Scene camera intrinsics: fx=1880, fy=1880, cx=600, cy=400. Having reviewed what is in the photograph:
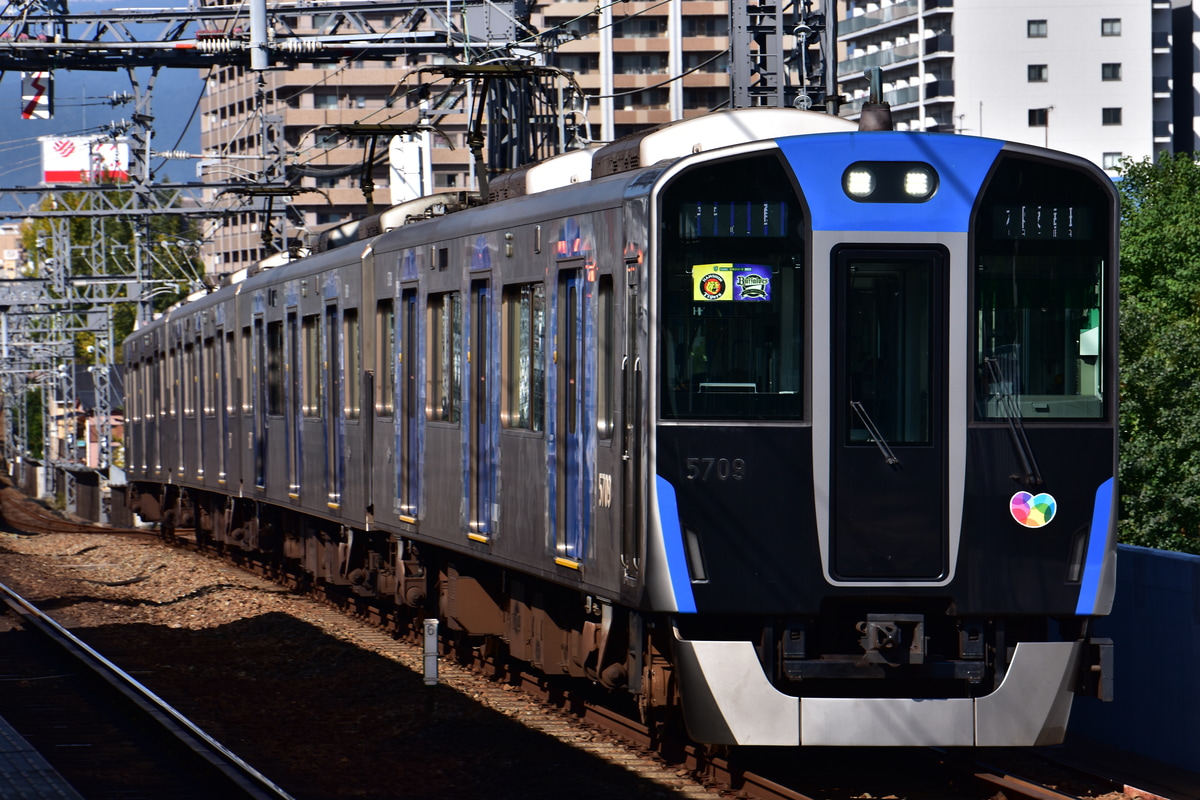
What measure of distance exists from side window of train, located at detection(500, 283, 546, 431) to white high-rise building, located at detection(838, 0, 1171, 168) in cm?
6984

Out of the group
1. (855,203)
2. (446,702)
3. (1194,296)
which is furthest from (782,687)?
(1194,296)

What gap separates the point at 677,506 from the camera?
8016 millimetres

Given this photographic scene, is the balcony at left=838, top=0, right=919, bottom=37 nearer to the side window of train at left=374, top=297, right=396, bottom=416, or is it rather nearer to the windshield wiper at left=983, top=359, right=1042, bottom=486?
the side window of train at left=374, top=297, right=396, bottom=416

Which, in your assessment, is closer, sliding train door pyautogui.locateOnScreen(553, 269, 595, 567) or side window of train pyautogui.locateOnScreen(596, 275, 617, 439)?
side window of train pyautogui.locateOnScreen(596, 275, 617, 439)

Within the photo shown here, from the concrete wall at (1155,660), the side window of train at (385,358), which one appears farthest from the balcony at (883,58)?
the concrete wall at (1155,660)

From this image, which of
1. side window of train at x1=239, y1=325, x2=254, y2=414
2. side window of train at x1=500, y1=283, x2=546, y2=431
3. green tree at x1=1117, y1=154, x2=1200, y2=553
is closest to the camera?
side window of train at x1=500, y1=283, x2=546, y2=431

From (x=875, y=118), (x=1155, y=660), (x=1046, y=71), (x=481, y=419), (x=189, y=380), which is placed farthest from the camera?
(x=1046, y=71)

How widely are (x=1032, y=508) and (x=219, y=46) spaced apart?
16.6m

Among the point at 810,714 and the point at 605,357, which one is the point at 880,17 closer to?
the point at 605,357

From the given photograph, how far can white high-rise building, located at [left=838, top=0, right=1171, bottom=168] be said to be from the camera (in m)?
79.2

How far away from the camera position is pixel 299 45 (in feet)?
71.6

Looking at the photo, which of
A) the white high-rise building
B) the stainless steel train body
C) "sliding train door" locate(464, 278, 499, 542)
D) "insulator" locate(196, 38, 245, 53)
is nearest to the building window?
the white high-rise building

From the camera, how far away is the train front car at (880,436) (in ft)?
26.4

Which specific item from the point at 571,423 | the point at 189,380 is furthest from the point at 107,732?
the point at 189,380
